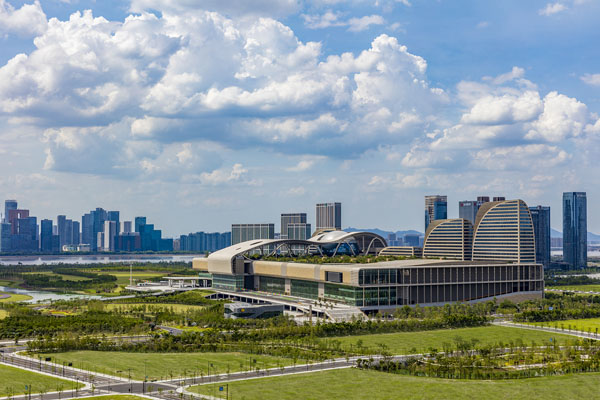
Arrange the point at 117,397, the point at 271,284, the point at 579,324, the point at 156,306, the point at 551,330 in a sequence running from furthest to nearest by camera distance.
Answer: the point at 271,284, the point at 156,306, the point at 579,324, the point at 551,330, the point at 117,397

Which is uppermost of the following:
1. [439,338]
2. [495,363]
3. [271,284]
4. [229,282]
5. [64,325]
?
[271,284]

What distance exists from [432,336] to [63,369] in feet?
173

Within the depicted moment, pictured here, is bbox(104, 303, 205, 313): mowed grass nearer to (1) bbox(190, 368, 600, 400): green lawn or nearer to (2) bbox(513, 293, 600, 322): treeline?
(2) bbox(513, 293, 600, 322): treeline

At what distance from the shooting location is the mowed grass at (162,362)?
7438 cm

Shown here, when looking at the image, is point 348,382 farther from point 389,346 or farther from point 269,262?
point 269,262

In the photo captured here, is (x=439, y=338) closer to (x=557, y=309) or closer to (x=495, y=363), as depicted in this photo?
(x=495, y=363)

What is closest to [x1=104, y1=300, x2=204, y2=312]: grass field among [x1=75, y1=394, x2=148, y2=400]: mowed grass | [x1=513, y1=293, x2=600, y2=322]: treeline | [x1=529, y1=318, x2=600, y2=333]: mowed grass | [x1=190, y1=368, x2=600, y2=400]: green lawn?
[x1=513, y1=293, x2=600, y2=322]: treeline

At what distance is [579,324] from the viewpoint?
114250mm

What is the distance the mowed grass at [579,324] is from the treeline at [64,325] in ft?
217

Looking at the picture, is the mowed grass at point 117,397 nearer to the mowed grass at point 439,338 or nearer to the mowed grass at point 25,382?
the mowed grass at point 25,382

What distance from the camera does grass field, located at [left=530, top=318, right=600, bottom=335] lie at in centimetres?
10831

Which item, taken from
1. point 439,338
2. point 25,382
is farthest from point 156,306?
point 25,382

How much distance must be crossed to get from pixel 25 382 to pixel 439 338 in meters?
56.9

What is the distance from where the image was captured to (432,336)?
3957 inches
